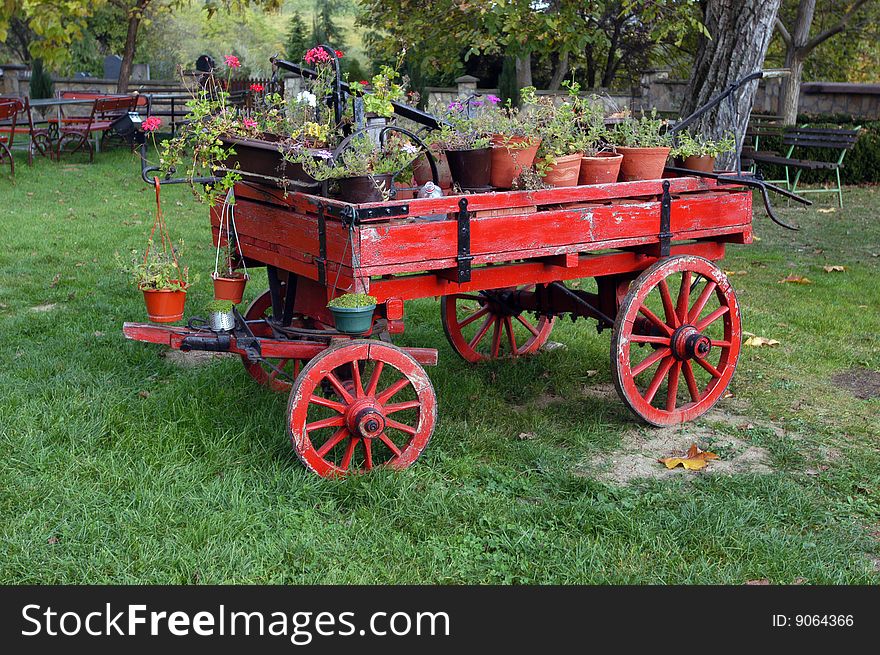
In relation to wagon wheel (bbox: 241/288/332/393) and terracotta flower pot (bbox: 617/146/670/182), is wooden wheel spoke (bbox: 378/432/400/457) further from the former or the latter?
terracotta flower pot (bbox: 617/146/670/182)

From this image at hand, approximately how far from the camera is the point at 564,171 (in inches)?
171

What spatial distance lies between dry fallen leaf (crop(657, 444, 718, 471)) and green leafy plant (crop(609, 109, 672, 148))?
1.44 metres

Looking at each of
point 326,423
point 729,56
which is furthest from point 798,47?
point 326,423

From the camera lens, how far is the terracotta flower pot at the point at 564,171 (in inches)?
170

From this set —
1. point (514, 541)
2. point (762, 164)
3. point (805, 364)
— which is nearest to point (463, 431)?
point (514, 541)

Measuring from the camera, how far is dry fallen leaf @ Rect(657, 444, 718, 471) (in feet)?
14.1

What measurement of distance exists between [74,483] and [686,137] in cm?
328

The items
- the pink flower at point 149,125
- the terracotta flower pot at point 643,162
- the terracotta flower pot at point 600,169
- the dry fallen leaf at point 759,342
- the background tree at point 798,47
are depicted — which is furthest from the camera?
the background tree at point 798,47

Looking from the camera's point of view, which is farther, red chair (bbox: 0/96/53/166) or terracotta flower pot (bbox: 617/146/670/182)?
red chair (bbox: 0/96/53/166)

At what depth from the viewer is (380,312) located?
164 inches

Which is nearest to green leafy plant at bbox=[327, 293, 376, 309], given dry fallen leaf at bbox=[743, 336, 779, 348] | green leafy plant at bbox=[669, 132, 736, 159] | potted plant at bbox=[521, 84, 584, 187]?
potted plant at bbox=[521, 84, 584, 187]

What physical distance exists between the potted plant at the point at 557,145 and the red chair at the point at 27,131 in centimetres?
1017

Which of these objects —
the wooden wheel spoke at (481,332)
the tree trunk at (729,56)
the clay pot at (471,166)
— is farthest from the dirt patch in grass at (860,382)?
the tree trunk at (729,56)

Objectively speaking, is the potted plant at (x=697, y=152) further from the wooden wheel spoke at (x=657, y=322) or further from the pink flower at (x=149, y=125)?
the pink flower at (x=149, y=125)
